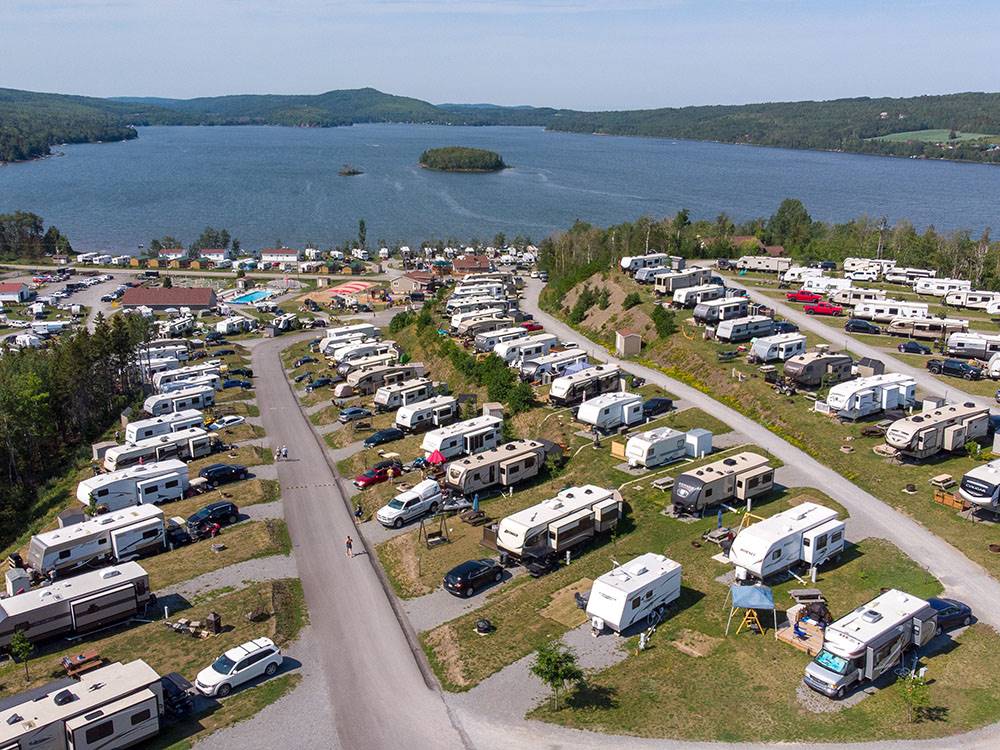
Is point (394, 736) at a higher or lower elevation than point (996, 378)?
lower

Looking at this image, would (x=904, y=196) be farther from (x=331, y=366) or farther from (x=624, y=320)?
(x=331, y=366)

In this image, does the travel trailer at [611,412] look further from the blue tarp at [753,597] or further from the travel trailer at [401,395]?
the blue tarp at [753,597]

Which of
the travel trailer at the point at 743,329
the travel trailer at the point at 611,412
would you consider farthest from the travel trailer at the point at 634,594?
the travel trailer at the point at 743,329

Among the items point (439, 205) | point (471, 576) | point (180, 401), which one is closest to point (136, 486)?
point (180, 401)

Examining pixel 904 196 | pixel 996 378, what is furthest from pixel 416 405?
pixel 904 196

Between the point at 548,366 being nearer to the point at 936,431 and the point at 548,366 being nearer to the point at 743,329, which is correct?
the point at 743,329

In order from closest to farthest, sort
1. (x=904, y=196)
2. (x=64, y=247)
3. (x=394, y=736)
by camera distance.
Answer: (x=394, y=736) < (x=64, y=247) < (x=904, y=196)
